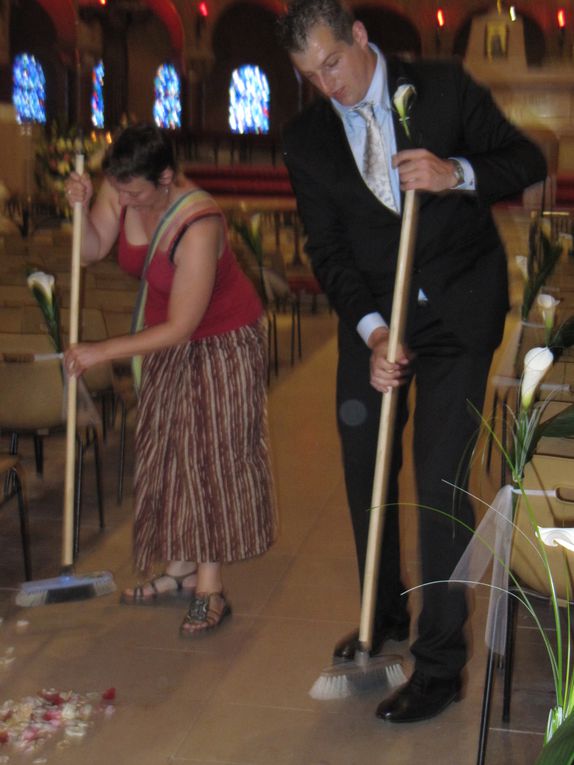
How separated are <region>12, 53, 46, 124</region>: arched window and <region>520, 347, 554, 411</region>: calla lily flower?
23.5 m

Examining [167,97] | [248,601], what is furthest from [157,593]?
[167,97]

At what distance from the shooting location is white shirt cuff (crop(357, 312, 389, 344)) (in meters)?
2.92

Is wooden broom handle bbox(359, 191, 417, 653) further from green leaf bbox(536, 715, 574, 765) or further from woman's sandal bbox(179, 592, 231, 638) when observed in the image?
green leaf bbox(536, 715, 574, 765)

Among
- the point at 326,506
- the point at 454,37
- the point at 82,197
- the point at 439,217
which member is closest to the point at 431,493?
the point at 439,217

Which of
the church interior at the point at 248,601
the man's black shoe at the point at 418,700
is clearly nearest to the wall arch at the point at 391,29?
the church interior at the point at 248,601

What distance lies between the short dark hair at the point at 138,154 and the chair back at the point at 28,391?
1.45 metres

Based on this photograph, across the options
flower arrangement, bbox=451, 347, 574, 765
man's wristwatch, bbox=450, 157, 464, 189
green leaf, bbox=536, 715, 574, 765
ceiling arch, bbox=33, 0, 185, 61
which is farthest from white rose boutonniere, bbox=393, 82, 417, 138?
ceiling arch, bbox=33, 0, 185, 61

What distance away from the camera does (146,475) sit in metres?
3.66

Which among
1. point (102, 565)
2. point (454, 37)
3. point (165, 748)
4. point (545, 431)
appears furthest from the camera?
point (454, 37)

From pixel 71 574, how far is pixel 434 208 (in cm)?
171

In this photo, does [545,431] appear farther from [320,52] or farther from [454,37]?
[454,37]

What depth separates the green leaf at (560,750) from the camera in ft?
4.35

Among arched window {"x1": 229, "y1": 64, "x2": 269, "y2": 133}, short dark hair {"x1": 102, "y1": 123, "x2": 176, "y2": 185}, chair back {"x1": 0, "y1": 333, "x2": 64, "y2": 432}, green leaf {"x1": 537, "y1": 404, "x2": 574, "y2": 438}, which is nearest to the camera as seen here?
green leaf {"x1": 537, "y1": 404, "x2": 574, "y2": 438}

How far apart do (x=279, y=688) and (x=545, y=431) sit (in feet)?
4.71
